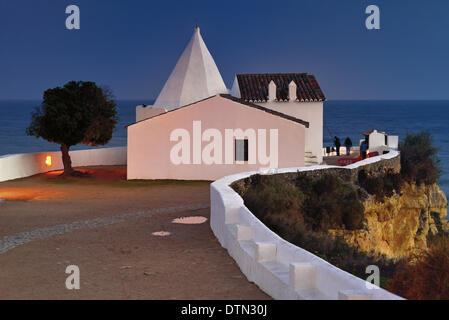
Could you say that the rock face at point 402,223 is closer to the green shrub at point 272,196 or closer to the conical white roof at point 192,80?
the green shrub at point 272,196

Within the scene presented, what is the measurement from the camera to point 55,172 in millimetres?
26688

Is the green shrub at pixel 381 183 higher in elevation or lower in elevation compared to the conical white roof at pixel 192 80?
lower

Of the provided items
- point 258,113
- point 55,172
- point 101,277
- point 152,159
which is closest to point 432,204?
point 258,113

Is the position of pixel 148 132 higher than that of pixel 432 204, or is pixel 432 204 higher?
pixel 148 132

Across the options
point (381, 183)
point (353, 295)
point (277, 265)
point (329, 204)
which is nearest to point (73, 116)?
point (329, 204)

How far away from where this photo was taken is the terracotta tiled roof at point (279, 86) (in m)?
→ 32.3

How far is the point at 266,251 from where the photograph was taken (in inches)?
302

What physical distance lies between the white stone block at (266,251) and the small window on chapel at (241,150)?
1712cm

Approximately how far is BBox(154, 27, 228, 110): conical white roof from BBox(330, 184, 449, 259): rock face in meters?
12.5

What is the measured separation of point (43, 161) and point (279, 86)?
13.7 m

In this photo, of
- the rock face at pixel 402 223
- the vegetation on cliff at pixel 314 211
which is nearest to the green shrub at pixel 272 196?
the vegetation on cliff at pixel 314 211

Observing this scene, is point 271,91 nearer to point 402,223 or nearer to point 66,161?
point 402,223
